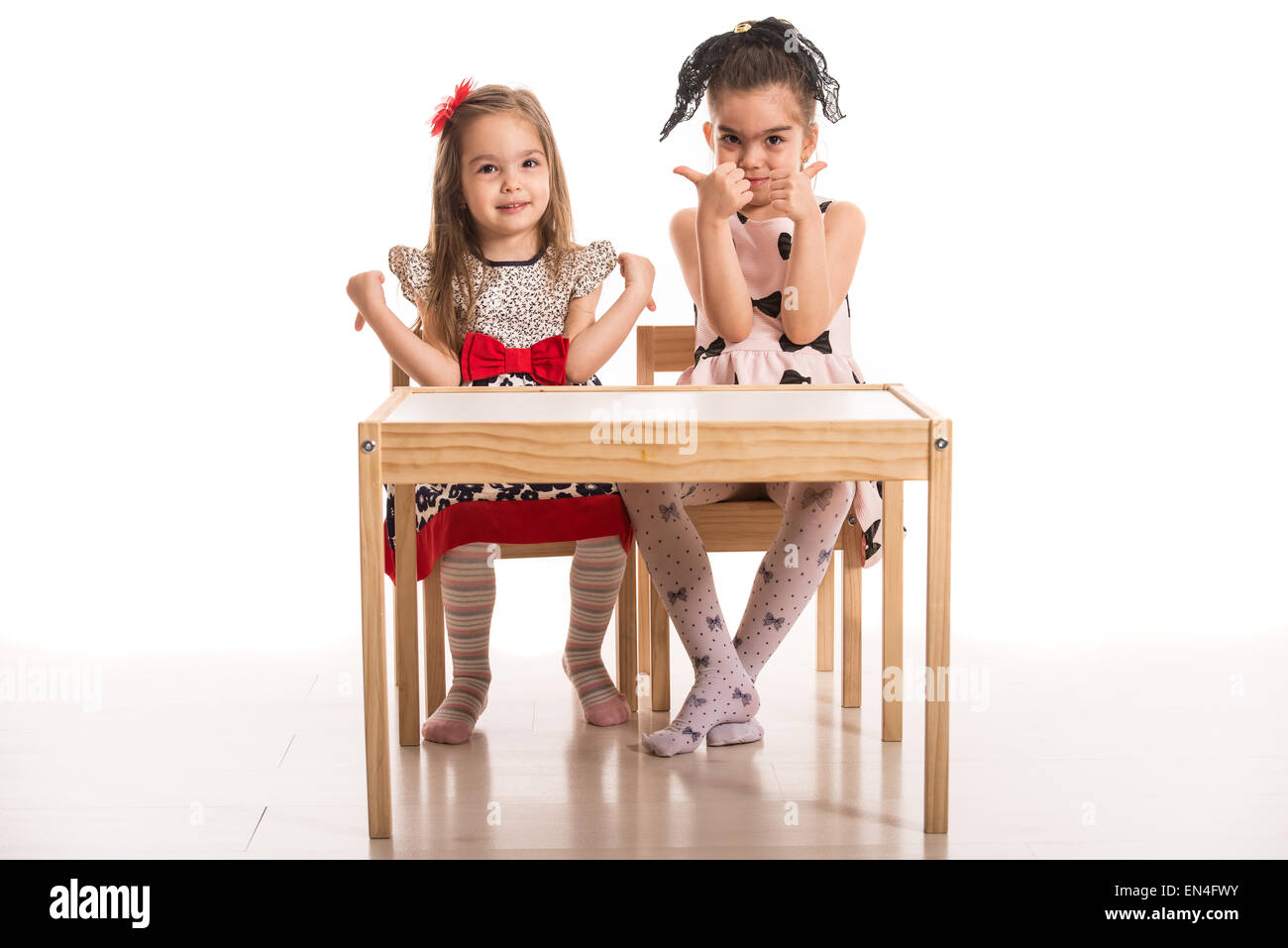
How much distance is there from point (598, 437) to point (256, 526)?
2192 millimetres

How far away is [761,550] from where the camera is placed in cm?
227

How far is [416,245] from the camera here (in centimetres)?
241

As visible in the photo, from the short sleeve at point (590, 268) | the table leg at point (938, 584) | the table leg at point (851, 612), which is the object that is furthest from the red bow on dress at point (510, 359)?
the table leg at point (938, 584)

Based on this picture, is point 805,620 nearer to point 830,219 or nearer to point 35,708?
point 830,219

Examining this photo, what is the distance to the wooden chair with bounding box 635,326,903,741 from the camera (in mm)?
2225

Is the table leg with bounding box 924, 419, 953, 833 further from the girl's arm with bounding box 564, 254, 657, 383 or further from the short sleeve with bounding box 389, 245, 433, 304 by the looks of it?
the short sleeve with bounding box 389, 245, 433, 304

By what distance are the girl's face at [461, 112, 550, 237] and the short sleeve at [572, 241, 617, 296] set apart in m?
0.11

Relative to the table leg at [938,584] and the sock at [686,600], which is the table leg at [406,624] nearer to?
the sock at [686,600]

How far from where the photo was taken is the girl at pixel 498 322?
2258 millimetres

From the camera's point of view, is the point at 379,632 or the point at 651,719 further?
the point at 651,719

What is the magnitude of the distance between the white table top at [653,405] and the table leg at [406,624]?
1.00 ft

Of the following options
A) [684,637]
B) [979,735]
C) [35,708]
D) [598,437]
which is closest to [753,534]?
[684,637]

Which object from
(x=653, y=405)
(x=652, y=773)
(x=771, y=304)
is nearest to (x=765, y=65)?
(x=771, y=304)

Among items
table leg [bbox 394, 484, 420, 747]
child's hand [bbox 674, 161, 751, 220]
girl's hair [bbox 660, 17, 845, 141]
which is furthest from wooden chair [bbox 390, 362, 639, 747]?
girl's hair [bbox 660, 17, 845, 141]
